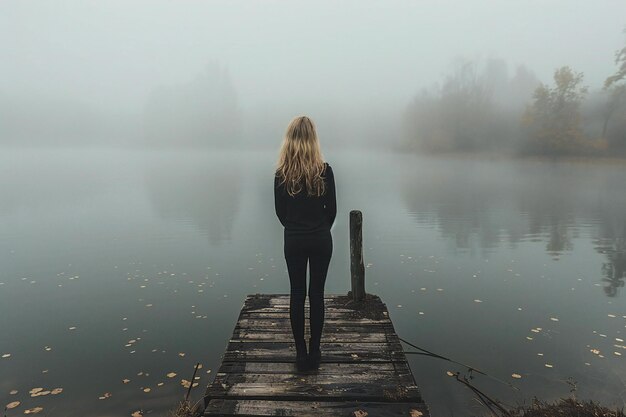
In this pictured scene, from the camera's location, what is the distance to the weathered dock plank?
4.86 metres

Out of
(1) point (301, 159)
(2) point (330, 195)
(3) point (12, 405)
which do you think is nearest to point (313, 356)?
(2) point (330, 195)

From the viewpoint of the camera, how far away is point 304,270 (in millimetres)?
5270

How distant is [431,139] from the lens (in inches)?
4914

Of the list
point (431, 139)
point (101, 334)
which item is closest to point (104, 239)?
point (101, 334)

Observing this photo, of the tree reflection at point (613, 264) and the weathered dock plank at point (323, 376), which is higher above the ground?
the weathered dock plank at point (323, 376)

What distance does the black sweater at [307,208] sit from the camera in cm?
498

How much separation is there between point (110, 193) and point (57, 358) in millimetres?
34892

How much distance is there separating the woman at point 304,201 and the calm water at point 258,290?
13.5 feet

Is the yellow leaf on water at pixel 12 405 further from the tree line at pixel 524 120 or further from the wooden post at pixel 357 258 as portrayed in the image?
the tree line at pixel 524 120

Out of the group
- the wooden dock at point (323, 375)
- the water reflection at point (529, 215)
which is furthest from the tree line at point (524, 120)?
the wooden dock at point (323, 375)

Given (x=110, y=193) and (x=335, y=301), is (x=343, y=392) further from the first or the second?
(x=110, y=193)

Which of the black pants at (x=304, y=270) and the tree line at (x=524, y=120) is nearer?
the black pants at (x=304, y=270)

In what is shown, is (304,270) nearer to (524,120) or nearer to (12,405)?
(12,405)

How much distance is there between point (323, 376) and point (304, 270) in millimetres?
1561
